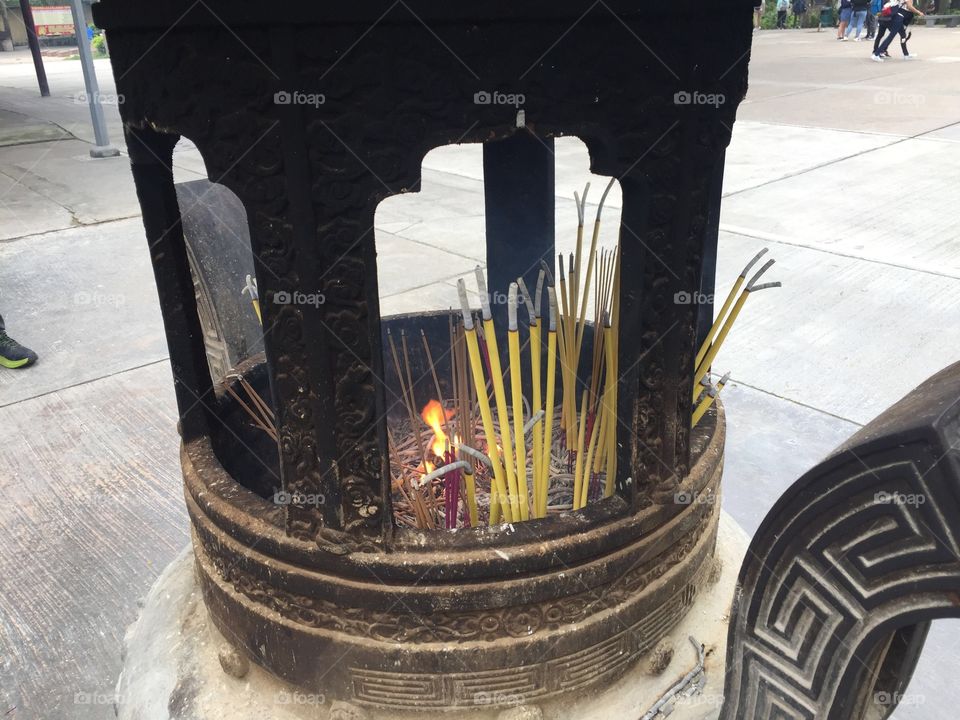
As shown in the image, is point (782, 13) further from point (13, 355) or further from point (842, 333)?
point (13, 355)

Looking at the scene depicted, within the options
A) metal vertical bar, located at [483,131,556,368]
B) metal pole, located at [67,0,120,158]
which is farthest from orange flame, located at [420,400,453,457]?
metal pole, located at [67,0,120,158]

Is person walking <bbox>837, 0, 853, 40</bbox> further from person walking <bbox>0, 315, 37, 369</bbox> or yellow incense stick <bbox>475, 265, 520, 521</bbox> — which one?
yellow incense stick <bbox>475, 265, 520, 521</bbox>

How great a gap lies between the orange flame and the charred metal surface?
0.95 meters

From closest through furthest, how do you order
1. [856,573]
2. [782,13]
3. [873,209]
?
[856,573], [873,209], [782,13]

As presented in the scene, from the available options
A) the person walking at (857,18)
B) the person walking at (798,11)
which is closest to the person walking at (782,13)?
the person walking at (798,11)

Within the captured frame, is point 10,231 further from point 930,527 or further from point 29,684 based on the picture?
point 930,527

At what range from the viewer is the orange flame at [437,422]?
6.56 feet

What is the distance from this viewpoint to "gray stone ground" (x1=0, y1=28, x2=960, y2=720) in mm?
2121

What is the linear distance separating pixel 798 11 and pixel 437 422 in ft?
73.3

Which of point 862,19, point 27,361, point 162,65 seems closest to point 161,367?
point 27,361

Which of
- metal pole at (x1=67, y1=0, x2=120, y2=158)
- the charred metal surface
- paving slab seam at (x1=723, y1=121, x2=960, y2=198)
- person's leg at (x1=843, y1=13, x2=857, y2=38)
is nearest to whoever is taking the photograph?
the charred metal surface

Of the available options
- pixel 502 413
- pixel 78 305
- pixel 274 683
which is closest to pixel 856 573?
pixel 502 413

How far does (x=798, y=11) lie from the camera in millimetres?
20562

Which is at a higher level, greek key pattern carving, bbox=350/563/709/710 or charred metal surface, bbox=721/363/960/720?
charred metal surface, bbox=721/363/960/720
